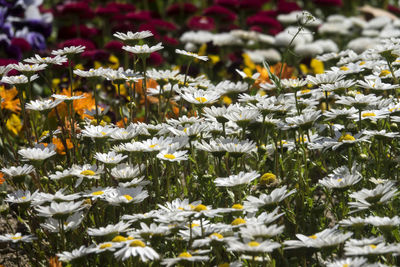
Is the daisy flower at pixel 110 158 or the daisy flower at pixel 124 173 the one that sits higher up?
the daisy flower at pixel 110 158

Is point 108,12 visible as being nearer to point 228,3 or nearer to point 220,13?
point 220,13

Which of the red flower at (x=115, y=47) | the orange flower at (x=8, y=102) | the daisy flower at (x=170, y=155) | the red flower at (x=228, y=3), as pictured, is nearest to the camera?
the daisy flower at (x=170, y=155)

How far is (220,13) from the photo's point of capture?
6754 millimetres

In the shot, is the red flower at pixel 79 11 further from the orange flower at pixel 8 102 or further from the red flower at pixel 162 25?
the orange flower at pixel 8 102

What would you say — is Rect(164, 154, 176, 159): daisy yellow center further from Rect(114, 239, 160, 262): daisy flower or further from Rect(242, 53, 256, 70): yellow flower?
Rect(242, 53, 256, 70): yellow flower

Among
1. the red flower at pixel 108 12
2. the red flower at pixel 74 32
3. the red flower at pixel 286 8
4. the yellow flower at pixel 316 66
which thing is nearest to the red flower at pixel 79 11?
the red flower at pixel 108 12

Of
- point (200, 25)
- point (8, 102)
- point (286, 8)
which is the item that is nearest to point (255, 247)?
point (8, 102)

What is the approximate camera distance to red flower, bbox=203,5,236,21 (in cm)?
673

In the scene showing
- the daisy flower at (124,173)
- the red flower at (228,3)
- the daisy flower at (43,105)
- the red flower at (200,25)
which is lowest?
the red flower at (200,25)

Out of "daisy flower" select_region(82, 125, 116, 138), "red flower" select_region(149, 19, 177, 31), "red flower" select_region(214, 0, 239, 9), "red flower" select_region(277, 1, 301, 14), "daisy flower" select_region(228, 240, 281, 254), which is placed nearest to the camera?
"daisy flower" select_region(228, 240, 281, 254)

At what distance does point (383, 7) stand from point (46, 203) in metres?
7.50

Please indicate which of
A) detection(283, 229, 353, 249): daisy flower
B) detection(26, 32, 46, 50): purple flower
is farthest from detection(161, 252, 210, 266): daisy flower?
detection(26, 32, 46, 50): purple flower

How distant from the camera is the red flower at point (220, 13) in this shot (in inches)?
265

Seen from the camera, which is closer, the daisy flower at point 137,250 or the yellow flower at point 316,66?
the daisy flower at point 137,250
